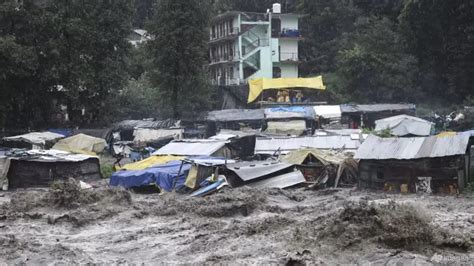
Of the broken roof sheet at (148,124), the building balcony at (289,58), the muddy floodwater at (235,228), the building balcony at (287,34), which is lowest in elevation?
the muddy floodwater at (235,228)

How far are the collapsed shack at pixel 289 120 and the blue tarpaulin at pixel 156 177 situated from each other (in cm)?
1509

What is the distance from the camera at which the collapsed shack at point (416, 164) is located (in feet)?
84.8

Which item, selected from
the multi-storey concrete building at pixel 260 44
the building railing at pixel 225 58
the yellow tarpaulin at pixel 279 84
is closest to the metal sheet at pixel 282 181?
the yellow tarpaulin at pixel 279 84

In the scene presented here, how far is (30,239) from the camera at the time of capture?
19.5 m

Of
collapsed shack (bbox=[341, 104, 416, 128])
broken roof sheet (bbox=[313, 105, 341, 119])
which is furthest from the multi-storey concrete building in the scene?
collapsed shack (bbox=[341, 104, 416, 128])

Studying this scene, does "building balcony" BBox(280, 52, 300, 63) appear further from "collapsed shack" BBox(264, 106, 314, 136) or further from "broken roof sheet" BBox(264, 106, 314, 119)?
"broken roof sheet" BBox(264, 106, 314, 119)

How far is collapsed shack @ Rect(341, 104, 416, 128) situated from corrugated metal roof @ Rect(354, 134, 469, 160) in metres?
19.9

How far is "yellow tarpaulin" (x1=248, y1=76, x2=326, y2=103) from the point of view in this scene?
5569 cm

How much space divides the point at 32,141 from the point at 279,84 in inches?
935

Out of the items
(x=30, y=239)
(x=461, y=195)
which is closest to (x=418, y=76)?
(x=461, y=195)

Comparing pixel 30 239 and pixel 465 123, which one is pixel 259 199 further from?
pixel 465 123

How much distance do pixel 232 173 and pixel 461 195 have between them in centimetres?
994

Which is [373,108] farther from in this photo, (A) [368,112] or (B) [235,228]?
(B) [235,228]

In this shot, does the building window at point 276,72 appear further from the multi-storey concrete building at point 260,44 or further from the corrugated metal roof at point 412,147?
the corrugated metal roof at point 412,147
